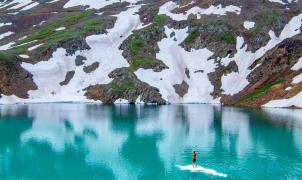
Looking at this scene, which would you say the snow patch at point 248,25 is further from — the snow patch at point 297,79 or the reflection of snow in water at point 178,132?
the reflection of snow in water at point 178,132

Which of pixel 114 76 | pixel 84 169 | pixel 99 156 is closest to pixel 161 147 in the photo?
pixel 99 156

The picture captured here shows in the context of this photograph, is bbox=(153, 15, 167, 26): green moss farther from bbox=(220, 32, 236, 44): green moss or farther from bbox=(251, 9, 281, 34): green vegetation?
bbox=(251, 9, 281, 34): green vegetation

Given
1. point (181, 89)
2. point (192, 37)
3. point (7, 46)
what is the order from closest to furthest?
point (181, 89)
point (192, 37)
point (7, 46)

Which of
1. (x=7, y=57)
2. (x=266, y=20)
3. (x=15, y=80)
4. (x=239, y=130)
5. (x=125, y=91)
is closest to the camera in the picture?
(x=239, y=130)

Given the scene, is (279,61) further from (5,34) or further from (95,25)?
(5,34)

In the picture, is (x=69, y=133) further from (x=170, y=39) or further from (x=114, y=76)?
(x=170, y=39)

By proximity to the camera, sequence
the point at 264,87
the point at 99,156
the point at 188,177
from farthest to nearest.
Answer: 1. the point at 264,87
2. the point at 99,156
3. the point at 188,177

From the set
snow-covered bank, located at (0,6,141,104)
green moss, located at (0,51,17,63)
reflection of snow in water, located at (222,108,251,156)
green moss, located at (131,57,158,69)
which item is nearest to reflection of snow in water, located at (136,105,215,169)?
reflection of snow in water, located at (222,108,251,156)

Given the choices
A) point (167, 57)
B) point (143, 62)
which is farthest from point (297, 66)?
point (143, 62)
